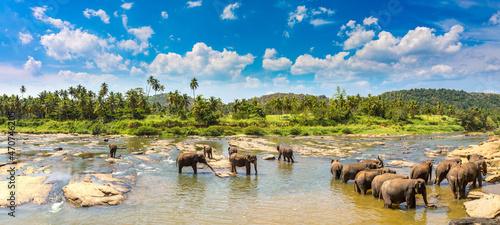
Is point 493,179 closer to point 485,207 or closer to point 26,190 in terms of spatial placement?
point 485,207

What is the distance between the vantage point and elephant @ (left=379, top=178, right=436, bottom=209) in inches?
442

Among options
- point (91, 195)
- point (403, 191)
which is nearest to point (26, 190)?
point (91, 195)

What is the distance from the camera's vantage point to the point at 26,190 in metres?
13.5

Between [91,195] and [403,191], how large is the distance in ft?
46.6

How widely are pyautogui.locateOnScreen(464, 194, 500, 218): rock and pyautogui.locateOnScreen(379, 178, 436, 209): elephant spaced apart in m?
1.32

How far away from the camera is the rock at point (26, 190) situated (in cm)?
1237

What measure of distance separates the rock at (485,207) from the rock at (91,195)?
15.2m

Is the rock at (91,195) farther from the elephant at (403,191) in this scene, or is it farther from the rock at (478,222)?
the rock at (478,222)

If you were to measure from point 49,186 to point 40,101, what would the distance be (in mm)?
116423

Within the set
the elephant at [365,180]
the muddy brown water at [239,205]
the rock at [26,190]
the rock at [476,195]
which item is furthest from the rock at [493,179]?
the rock at [26,190]

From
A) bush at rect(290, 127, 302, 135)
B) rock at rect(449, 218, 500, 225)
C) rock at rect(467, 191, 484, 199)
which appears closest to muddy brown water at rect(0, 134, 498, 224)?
rock at rect(467, 191, 484, 199)

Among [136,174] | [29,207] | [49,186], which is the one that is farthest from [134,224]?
[136,174]

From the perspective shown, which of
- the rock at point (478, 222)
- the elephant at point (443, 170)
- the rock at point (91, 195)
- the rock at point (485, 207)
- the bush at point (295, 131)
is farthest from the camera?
the bush at point (295, 131)

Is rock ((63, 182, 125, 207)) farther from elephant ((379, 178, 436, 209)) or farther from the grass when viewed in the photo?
the grass
